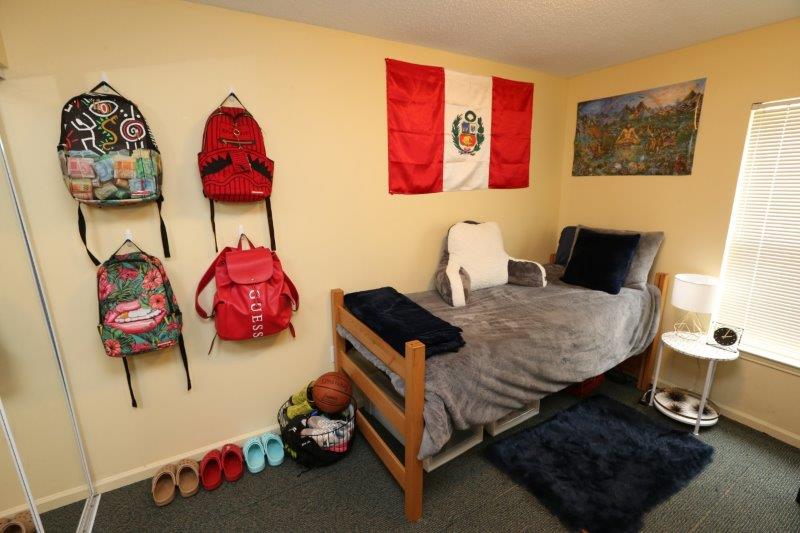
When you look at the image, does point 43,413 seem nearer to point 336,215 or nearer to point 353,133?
point 336,215

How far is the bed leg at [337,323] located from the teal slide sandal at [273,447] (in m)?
0.53

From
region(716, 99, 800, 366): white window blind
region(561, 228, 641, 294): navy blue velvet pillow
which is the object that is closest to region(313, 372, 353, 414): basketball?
region(561, 228, 641, 294): navy blue velvet pillow

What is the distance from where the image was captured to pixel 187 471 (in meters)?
1.90

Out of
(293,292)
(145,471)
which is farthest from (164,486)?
(293,292)

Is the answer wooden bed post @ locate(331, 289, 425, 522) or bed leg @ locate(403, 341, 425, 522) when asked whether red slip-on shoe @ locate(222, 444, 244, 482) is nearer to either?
wooden bed post @ locate(331, 289, 425, 522)

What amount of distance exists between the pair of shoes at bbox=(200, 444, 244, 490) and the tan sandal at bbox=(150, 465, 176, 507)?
0.14m

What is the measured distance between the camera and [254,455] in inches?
79.2

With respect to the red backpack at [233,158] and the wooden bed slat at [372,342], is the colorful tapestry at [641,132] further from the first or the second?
the red backpack at [233,158]

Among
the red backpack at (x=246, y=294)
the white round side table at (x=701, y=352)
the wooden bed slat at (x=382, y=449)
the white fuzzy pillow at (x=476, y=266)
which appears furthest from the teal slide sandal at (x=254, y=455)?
the white round side table at (x=701, y=352)

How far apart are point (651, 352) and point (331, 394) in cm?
238

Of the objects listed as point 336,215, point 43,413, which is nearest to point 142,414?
point 43,413

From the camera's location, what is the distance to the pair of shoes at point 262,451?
1.96 m

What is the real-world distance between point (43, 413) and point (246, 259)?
115 centimetres

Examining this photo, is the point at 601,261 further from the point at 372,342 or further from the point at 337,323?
the point at 337,323
